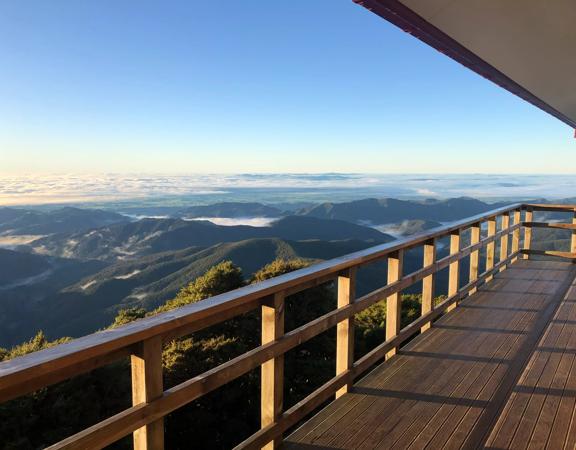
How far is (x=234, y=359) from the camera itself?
203 centimetres

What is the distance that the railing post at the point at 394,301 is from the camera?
3.49m

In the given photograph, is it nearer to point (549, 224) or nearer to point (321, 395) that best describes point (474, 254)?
point (549, 224)

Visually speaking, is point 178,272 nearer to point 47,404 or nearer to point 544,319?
point 47,404

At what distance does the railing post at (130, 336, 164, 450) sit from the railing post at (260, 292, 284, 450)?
0.66 meters

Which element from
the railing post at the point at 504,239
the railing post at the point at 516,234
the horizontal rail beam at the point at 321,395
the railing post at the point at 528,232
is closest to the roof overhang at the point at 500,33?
the horizontal rail beam at the point at 321,395

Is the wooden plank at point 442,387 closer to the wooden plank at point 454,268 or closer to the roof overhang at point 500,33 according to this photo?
the wooden plank at point 454,268

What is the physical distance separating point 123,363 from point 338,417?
1563 centimetres

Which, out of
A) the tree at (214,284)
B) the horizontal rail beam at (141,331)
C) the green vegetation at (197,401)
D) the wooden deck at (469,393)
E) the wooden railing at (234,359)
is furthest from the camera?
the tree at (214,284)

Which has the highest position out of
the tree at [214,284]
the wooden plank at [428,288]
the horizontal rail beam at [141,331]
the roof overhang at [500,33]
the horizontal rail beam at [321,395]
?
the roof overhang at [500,33]

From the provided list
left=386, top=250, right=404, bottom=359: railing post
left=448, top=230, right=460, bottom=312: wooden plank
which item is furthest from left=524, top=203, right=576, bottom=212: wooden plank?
left=386, top=250, right=404, bottom=359: railing post

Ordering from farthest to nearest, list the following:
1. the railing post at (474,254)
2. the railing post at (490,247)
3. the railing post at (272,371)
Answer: the railing post at (490,247), the railing post at (474,254), the railing post at (272,371)

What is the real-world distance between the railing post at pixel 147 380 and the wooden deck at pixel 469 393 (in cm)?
102

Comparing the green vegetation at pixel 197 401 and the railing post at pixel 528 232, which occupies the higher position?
the railing post at pixel 528 232

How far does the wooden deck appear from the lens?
2469 mm
